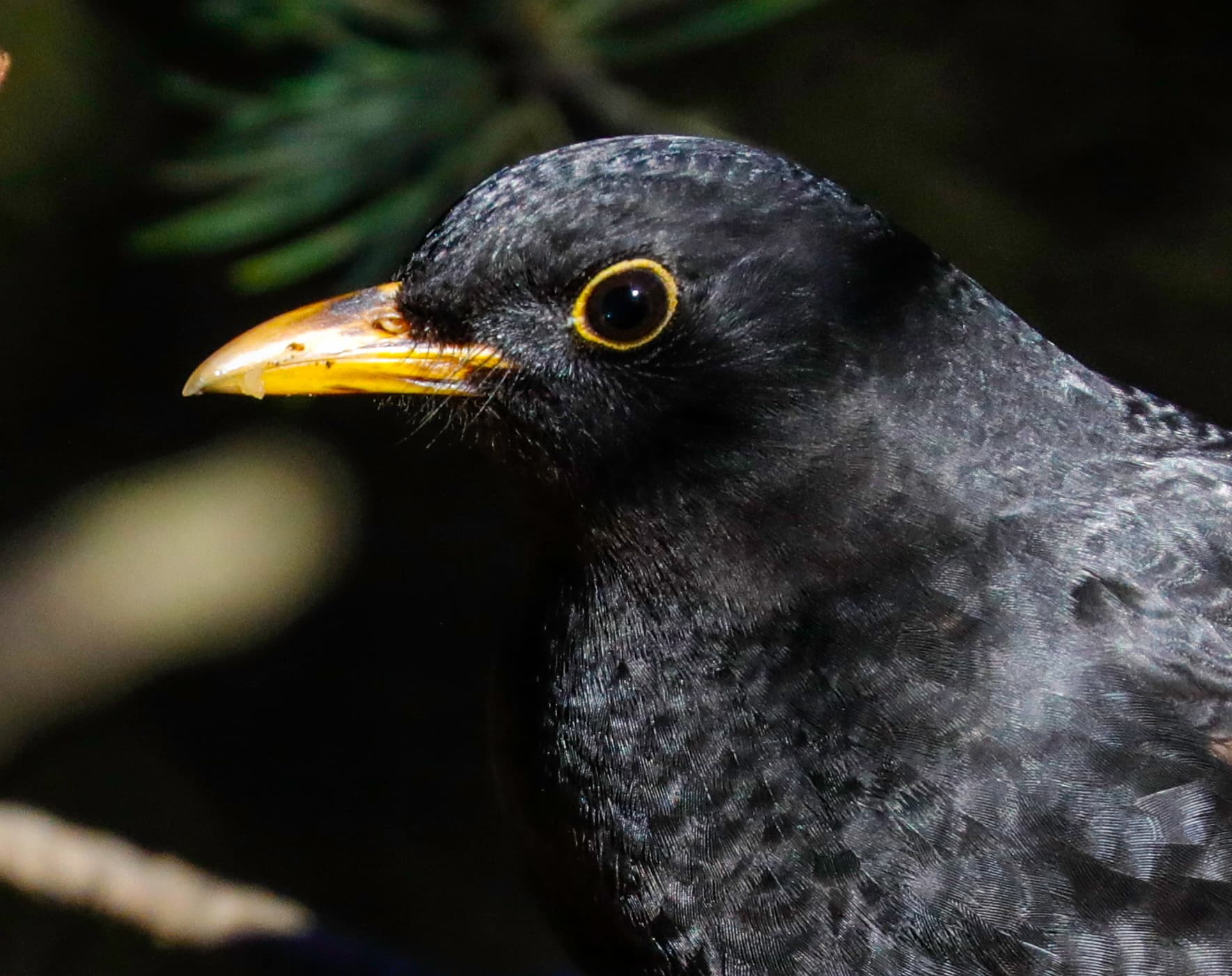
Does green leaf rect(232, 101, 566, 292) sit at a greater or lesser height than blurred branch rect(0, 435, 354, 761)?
greater

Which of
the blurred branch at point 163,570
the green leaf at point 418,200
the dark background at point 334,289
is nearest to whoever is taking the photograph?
the green leaf at point 418,200

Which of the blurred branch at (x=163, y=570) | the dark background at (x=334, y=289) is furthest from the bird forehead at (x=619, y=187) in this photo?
the blurred branch at (x=163, y=570)

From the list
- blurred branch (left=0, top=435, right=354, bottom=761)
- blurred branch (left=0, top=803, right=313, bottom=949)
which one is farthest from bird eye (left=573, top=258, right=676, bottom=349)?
blurred branch (left=0, top=435, right=354, bottom=761)

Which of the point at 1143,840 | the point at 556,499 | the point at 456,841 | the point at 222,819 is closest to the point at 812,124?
the point at 456,841

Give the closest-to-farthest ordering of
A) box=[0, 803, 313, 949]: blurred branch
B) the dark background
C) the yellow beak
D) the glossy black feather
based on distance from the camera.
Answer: the glossy black feather
the yellow beak
box=[0, 803, 313, 949]: blurred branch
the dark background

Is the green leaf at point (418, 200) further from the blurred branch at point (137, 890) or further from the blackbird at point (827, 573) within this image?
the blurred branch at point (137, 890)

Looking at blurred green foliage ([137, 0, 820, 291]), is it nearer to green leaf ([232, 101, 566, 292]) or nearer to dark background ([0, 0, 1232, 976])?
green leaf ([232, 101, 566, 292])

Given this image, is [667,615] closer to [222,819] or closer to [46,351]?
[222,819]
